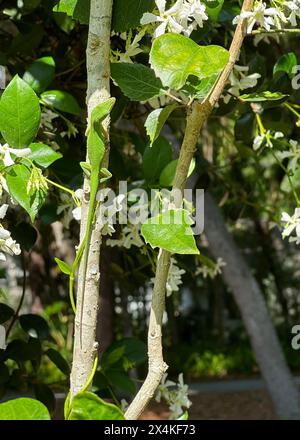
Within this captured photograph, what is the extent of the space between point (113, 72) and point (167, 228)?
0.26 metres

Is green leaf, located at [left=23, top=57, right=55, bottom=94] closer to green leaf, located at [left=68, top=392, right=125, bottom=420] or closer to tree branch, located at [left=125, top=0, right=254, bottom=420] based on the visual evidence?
tree branch, located at [left=125, top=0, right=254, bottom=420]

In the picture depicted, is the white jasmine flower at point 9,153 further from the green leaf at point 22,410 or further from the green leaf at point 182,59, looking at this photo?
the green leaf at point 22,410

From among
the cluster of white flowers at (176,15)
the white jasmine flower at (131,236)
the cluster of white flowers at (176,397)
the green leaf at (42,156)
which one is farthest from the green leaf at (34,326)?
the cluster of white flowers at (176,15)

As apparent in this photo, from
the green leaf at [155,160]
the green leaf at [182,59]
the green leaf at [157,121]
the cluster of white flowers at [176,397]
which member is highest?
the green leaf at [182,59]

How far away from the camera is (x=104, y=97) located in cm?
76

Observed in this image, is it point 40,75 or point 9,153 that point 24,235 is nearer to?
point 40,75

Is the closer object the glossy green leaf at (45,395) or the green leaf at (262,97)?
the green leaf at (262,97)

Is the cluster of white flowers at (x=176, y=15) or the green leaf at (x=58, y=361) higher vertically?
the cluster of white flowers at (x=176, y=15)

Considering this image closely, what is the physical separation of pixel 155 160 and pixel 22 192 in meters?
0.37

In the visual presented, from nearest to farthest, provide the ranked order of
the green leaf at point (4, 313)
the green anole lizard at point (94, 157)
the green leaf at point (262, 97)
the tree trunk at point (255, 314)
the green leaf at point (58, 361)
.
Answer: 1. the green anole lizard at point (94, 157)
2. the green leaf at point (262, 97)
3. the green leaf at point (4, 313)
4. the green leaf at point (58, 361)
5. the tree trunk at point (255, 314)

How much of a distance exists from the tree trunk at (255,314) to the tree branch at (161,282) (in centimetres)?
246

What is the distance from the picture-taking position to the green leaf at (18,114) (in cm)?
89
